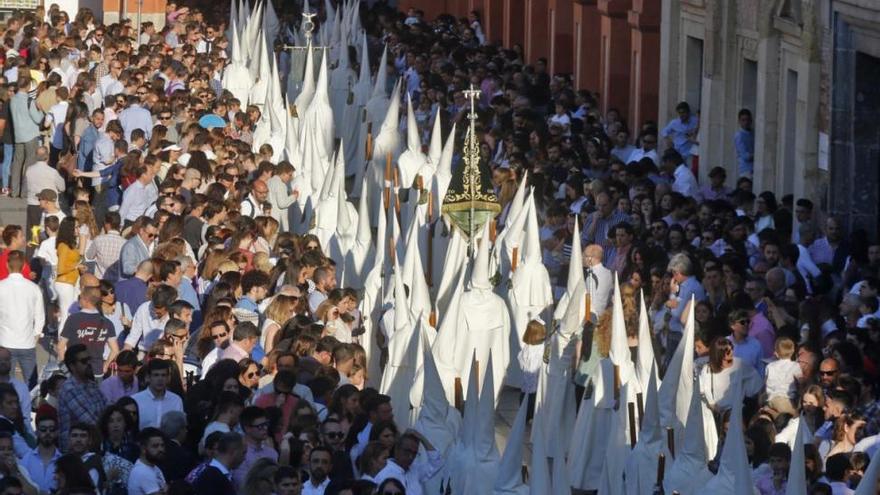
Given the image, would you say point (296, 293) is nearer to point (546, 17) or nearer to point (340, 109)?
point (340, 109)

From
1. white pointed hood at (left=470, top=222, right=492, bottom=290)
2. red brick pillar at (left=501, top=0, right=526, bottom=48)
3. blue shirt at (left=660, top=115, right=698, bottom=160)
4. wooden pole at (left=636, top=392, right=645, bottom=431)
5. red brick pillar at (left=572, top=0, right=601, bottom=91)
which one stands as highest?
red brick pillar at (left=501, top=0, right=526, bottom=48)

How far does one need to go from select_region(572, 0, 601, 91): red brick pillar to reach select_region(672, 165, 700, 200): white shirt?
979cm

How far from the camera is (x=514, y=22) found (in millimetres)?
43875

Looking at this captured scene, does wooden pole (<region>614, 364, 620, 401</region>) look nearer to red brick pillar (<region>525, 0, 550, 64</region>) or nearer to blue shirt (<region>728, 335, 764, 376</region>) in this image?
blue shirt (<region>728, 335, 764, 376</region>)

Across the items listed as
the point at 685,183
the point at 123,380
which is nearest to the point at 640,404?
the point at 123,380

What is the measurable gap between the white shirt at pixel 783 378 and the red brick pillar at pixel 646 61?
50.8 ft

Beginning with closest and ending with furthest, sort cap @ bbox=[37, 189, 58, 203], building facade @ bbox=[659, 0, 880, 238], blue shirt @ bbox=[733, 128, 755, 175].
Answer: cap @ bbox=[37, 189, 58, 203] → building facade @ bbox=[659, 0, 880, 238] → blue shirt @ bbox=[733, 128, 755, 175]

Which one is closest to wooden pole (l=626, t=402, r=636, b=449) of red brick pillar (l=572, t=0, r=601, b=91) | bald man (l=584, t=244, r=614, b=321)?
bald man (l=584, t=244, r=614, b=321)

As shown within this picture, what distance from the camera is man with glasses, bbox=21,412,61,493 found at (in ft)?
50.5

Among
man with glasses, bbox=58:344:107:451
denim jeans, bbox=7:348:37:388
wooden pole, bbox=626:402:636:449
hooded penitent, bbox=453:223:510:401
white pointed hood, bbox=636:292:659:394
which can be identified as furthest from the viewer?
hooded penitent, bbox=453:223:510:401

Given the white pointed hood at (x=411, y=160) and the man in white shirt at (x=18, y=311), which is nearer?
the man in white shirt at (x=18, y=311)

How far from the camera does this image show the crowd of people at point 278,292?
1559 cm

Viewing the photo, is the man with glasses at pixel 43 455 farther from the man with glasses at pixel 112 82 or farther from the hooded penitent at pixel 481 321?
the man with glasses at pixel 112 82

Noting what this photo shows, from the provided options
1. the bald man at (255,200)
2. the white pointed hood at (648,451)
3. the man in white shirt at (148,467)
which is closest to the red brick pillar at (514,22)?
the bald man at (255,200)
